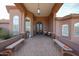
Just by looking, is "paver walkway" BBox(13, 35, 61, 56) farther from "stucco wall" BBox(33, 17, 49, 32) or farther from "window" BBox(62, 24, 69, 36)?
"stucco wall" BBox(33, 17, 49, 32)

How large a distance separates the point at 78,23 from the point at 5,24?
1.70m

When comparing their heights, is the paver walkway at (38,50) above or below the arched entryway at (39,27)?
below

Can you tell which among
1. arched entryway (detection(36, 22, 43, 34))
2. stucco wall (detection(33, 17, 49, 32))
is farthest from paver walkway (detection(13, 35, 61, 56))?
arched entryway (detection(36, 22, 43, 34))

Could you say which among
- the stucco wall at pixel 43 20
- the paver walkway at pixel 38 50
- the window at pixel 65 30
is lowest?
the paver walkway at pixel 38 50

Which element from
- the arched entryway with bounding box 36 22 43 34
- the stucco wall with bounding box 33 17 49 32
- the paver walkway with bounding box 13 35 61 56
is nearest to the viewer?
the paver walkway with bounding box 13 35 61 56

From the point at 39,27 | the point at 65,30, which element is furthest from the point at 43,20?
the point at 65,30

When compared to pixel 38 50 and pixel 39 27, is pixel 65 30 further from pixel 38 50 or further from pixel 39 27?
pixel 39 27

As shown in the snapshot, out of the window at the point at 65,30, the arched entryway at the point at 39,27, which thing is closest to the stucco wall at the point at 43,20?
the arched entryway at the point at 39,27

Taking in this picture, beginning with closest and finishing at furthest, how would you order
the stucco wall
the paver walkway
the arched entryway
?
the paver walkway, the stucco wall, the arched entryway

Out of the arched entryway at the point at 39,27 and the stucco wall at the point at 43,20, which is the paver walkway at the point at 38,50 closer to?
the stucco wall at the point at 43,20

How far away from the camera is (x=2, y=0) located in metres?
2.95

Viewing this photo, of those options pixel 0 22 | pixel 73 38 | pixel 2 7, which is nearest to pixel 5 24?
pixel 0 22

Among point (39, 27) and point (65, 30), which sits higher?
point (39, 27)

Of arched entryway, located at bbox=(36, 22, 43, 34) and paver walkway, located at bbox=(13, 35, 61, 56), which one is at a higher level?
arched entryway, located at bbox=(36, 22, 43, 34)
